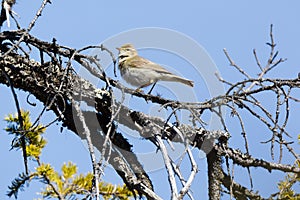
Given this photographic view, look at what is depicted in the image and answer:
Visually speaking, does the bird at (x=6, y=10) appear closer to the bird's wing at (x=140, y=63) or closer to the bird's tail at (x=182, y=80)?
the bird's tail at (x=182, y=80)

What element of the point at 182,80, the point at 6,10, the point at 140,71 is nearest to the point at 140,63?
the point at 140,71

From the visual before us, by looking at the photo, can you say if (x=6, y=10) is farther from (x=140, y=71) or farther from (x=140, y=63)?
(x=140, y=63)

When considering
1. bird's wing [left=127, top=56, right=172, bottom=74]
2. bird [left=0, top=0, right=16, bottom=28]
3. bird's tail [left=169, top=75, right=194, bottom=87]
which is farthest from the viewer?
bird's wing [left=127, top=56, right=172, bottom=74]

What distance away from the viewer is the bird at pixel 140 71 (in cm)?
348

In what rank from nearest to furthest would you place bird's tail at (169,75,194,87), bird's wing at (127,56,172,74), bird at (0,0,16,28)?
bird at (0,0,16,28)
bird's tail at (169,75,194,87)
bird's wing at (127,56,172,74)

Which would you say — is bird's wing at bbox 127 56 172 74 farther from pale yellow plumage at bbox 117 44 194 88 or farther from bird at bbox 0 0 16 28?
bird at bbox 0 0 16 28

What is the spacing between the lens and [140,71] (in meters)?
3.68

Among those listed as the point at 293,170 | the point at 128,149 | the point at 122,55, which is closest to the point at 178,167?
the point at 128,149

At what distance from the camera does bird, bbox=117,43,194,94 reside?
3480mm

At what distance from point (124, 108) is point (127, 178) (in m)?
0.36

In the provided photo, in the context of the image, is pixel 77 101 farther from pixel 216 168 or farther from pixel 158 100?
pixel 216 168

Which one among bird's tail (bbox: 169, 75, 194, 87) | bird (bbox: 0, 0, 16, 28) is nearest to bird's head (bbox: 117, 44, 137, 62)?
bird's tail (bbox: 169, 75, 194, 87)

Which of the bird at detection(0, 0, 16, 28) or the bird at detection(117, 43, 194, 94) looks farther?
the bird at detection(117, 43, 194, 94)

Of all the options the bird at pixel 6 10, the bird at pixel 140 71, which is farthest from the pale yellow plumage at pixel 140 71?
the bird at pixel 6 10
